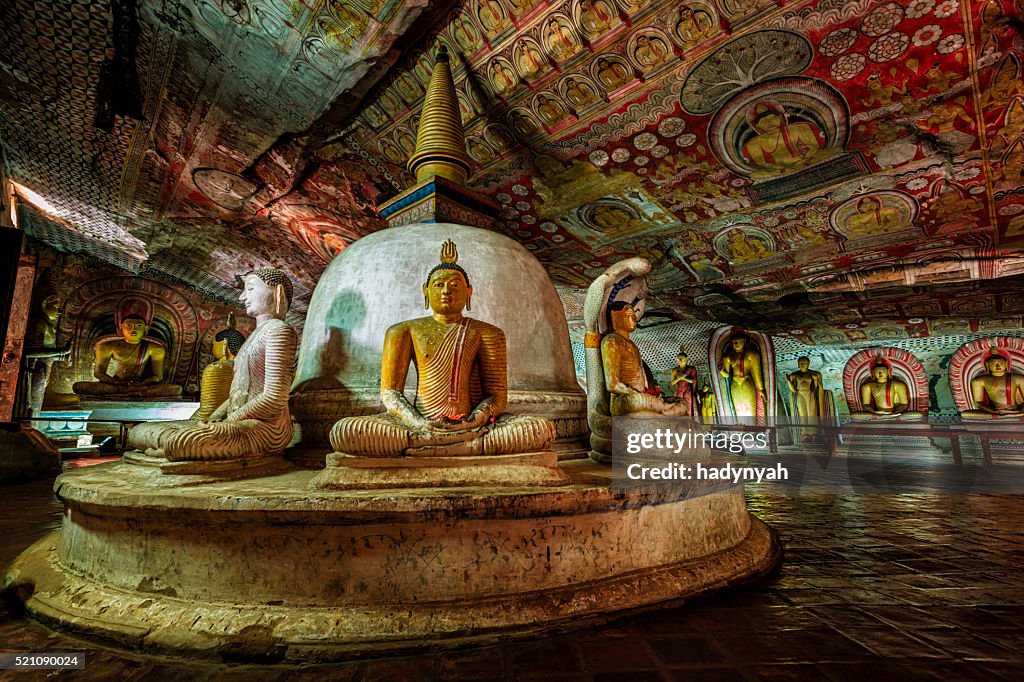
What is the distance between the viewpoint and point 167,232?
405 inches

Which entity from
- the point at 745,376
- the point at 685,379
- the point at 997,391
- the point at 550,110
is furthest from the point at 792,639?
the point at 997,391

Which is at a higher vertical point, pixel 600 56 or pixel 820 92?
pixel 600 56

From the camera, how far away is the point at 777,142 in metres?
5.72

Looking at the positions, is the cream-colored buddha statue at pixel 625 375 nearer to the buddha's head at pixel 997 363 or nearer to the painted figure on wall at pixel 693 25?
the painted figure on wall at pixel 693 25

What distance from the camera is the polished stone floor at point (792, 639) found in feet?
4.37

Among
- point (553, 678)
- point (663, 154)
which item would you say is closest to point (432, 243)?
point (553, 678)

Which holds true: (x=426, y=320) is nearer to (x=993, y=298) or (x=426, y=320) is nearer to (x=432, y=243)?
(x=432, y=243)

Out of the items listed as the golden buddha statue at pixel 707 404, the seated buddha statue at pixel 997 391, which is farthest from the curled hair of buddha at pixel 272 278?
the seated buddha statue at pixel 997 391

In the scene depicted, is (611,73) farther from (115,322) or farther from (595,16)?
(115,322)

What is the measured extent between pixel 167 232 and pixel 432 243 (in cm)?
1020

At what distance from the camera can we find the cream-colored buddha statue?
A: 3.08 metres

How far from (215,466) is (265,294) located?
1.11 m

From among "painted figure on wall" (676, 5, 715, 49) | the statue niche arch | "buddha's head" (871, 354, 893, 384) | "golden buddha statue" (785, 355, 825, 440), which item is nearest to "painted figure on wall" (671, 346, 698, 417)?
"golden buddha statue" (785, 355, 825, 440)

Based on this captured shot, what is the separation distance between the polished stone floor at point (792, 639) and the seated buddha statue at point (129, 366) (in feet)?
37.7
